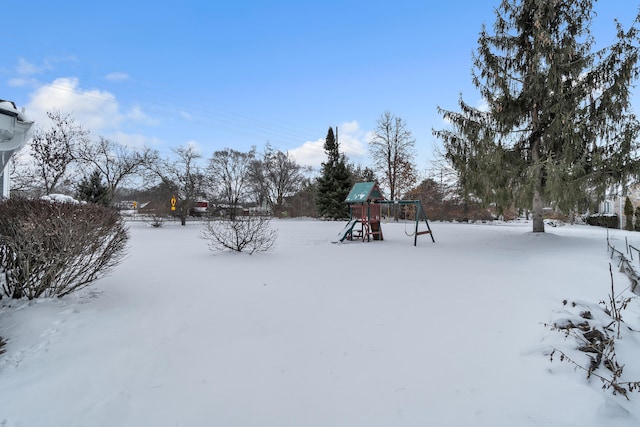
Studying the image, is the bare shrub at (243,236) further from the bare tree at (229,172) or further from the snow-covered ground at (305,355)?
the bare tree at (229,172)

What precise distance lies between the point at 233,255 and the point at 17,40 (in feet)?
53.4

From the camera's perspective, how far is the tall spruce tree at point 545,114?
9.03 m

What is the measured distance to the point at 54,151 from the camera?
65.4 feet

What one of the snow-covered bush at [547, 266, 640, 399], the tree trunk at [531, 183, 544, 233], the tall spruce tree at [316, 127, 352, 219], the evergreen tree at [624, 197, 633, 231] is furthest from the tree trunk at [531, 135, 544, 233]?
the tall spruce tree at [316, 127, 352, 219]

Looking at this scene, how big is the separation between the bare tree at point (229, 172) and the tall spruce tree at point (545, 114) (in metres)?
29.7

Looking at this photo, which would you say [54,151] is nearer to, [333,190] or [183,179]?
[183,179]

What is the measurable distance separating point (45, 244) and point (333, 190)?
80.8ft

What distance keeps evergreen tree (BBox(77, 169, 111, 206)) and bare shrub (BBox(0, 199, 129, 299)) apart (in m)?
19.4

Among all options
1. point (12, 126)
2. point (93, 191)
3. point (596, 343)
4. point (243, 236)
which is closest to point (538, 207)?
point (596, 343)

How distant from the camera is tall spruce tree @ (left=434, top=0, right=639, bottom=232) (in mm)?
9031

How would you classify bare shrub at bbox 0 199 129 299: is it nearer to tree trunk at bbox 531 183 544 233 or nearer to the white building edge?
the white building edge

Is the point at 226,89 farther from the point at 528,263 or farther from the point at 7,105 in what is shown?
the point at 528,263

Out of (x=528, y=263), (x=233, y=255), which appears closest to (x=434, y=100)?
(x=528, y=263)

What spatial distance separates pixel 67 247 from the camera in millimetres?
3609
